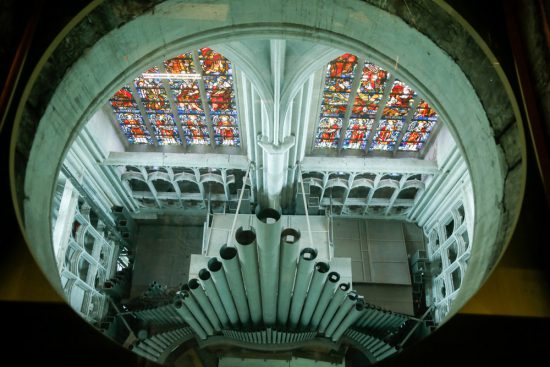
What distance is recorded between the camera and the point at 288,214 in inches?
519

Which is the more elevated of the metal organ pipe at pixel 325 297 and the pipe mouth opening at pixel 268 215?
the pipe mouth opening at pixel 268 215

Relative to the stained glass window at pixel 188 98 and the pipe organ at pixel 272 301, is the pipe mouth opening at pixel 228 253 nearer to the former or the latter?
the pipe organ at pixel 272 301

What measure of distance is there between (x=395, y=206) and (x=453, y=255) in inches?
96.9

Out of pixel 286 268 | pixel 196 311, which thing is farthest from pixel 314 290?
pixel 196 311

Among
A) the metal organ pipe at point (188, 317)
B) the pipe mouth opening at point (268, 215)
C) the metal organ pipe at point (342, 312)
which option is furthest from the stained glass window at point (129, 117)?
the metal organ pipe at point (342, 312)

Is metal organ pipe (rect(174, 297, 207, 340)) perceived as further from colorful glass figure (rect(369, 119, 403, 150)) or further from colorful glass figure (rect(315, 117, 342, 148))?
colorful glass figure (rect(369, 119, 403, 150))

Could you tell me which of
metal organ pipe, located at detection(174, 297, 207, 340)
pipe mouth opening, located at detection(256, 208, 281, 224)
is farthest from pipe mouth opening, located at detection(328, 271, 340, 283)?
metal organ pipe, located at detection(174, 297, 207, 340)

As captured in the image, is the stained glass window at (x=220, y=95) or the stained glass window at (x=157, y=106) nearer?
the stained glass window at (x=220, y=95)

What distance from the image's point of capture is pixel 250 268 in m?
9.44

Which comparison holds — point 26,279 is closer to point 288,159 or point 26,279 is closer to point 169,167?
point 288,159

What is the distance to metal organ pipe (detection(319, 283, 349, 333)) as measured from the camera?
11.1 metres

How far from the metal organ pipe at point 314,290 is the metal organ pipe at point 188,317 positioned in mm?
2825

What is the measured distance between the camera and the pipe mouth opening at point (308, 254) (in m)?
9.20

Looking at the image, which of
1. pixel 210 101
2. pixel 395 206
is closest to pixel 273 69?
pixel 210 101
